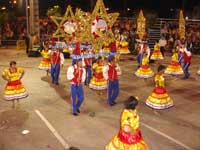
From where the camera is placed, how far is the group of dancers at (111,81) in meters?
6.66

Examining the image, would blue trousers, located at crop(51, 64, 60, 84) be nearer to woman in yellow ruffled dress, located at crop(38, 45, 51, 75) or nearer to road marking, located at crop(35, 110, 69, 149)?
woman in yellow ruffled dress, located at crop(38, 45, 51, 75)

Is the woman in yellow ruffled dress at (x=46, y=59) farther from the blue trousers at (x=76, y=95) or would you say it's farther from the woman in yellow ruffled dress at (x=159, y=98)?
the woman in yellow ruffled dress at (x=159, y=98)

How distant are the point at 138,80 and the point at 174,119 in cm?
531

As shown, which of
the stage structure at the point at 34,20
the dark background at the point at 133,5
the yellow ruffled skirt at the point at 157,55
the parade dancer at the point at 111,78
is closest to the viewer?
the parade dancer at the point at 111,78

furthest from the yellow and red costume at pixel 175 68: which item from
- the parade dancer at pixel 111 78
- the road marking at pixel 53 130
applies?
the road marking at pixel 53 130

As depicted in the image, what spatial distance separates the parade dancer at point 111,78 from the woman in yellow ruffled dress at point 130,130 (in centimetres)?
498

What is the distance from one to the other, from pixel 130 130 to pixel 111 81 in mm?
5233

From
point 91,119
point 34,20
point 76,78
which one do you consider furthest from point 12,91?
point 34,20

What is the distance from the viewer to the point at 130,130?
6.57m

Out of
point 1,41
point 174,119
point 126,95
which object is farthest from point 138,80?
point 1,41

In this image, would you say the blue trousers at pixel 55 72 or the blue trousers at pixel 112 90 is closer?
the blue trousers at pixel 112 90

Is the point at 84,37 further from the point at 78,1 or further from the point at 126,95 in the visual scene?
the point at 78,1

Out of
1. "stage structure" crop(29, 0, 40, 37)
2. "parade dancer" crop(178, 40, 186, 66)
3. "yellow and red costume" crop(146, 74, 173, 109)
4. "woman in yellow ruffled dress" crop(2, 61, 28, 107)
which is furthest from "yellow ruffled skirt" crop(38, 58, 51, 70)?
"stage structure" crop(29, 0, 40, 37)

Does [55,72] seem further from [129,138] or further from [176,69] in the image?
[129,138]
